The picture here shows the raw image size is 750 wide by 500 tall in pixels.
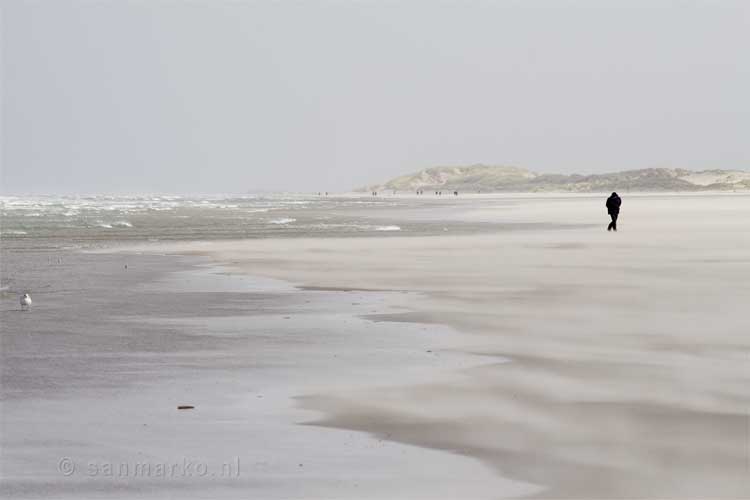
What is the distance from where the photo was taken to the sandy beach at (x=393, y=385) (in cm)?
654

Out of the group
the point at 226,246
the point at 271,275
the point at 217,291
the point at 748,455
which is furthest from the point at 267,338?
the point at 226,246

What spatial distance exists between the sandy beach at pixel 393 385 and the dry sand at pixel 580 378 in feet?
0.10

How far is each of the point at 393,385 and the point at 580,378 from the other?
164 centimetres

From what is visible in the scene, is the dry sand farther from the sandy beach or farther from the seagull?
the seagull

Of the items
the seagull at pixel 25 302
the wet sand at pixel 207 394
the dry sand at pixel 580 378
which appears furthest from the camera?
the seagull at pixel 25 302

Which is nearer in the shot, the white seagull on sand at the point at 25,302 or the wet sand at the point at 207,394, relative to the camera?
the wet sand at the point at 207,394

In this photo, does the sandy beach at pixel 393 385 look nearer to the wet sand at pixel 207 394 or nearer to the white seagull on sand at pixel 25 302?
the wet sand at pixel 207 394

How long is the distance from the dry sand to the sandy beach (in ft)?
0.10

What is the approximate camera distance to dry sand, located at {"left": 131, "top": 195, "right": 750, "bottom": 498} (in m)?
6.72

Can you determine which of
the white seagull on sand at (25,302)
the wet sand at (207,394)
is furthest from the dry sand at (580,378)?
the white seagull on sand at (25,302)

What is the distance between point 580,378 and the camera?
30.9ft

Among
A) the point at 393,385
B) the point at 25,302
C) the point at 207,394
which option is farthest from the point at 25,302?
the point at 393,385

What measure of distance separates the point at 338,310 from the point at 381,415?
22.6 feet

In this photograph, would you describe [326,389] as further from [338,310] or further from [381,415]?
[338,310]
